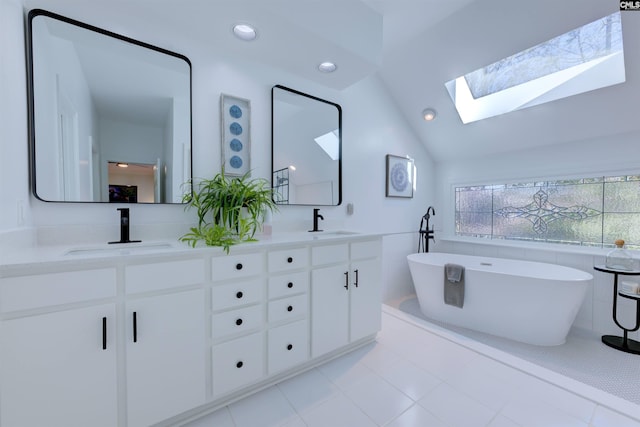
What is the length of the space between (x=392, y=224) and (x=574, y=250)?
1797mm

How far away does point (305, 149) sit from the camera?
247cm

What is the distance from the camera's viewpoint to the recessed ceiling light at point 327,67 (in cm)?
208

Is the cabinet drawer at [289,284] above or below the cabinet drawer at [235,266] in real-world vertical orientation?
below

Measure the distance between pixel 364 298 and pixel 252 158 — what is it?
1.45 m

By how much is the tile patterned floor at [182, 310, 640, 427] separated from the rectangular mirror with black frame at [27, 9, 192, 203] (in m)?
1.46

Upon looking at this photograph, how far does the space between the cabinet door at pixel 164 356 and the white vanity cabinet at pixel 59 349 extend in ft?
0.25

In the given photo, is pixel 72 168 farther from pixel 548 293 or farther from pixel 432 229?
pixel 432 229

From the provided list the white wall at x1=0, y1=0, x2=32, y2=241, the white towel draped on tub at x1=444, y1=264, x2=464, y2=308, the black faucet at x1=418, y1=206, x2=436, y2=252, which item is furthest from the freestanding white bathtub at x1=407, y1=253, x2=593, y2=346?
the white wall at x1=0, y1=0, x2=32, y2=241

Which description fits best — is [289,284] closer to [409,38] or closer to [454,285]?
[454,285]

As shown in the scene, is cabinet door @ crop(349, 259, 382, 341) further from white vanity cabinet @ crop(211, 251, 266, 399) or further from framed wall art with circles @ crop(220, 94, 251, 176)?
framed wall art with circles @ crop(220, 94, 251, 176)

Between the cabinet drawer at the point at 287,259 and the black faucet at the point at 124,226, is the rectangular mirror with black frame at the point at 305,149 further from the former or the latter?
the black faucet at the point at 124,226

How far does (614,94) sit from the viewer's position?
2178 mm

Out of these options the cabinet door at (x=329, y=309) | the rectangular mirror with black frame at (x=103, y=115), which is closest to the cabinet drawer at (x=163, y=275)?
the rectangular mirror with black frame at (x=103, y=115)

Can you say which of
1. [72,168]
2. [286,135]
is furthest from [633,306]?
[72,168]
